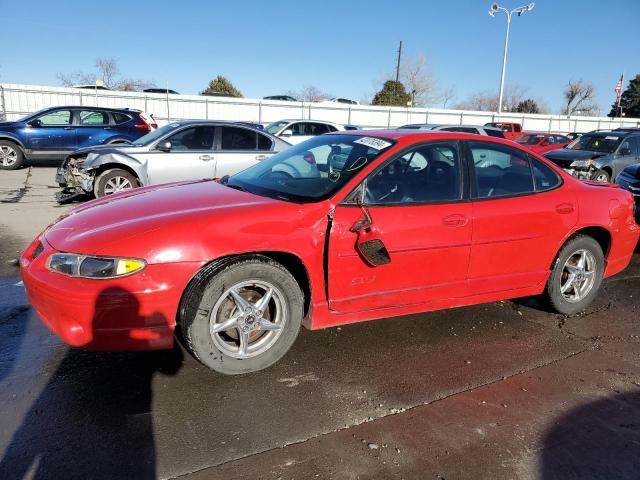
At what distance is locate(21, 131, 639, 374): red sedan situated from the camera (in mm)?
2836

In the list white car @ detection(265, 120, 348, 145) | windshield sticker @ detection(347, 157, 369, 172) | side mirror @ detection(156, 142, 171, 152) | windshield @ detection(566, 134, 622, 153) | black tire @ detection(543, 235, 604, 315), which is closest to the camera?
windshield sticker @ detection(347, 157, 369, 172)

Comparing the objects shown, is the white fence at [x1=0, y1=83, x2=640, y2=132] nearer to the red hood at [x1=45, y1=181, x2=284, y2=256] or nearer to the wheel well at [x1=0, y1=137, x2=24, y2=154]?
the wheel well at [x1=0, y1=137, x2=24, y2=154]

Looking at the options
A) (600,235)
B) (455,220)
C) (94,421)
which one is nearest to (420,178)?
(455,220)

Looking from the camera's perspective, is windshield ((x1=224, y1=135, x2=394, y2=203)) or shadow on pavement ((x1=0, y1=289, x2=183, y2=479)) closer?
shadow on pavement ((x1=0, y1=289, x2=183, y2=479))

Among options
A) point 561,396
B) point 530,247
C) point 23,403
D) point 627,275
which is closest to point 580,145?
point 627,275

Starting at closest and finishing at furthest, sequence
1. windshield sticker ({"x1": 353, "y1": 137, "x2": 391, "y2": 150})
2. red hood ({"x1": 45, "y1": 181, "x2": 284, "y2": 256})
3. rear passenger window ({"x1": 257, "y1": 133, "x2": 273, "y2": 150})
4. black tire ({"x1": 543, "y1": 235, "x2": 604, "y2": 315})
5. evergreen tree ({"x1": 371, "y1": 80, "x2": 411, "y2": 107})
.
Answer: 1. red hood ({"x1": 45, "y1": 181, "x2": 284, "y2": 256})
2. windshield sticker ({"x1": 353, "y1": 137, "x2": 391, "y2": 150})
3. black tire ({"x1": 543, "y1": 235, "x2": 604, "y2": 315})
4. rear passenger window ({"x1": 257, "y1": 133, "x2": 273, "y2": 150})
5. evergreen tree ({"x1": 371, "y1": 80, "x2": 411, "y2": 107})

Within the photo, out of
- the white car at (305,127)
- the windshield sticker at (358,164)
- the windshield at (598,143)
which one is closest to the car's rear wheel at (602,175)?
the windshield at (598,143)

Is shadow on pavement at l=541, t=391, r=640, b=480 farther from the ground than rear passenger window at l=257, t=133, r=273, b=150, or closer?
closer

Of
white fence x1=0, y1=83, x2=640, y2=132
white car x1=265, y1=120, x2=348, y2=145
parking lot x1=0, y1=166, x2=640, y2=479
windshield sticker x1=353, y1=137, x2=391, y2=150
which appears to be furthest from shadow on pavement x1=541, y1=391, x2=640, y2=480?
white fence x1=0, y1=83, x2=640, y2=132

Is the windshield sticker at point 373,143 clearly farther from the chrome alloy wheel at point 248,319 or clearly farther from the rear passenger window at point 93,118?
the rear passenger window at point 93,118

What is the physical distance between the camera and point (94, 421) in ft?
8.71

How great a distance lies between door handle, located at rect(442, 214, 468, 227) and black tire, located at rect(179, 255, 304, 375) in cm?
122

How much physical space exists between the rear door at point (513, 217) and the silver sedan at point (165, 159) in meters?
5.31

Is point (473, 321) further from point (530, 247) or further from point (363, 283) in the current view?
point (363, 283)
